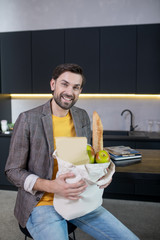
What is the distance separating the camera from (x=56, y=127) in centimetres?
148

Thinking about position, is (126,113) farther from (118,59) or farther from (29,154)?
(29,154)

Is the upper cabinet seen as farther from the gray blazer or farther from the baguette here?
the baguette

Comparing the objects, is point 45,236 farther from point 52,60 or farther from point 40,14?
point 40,14

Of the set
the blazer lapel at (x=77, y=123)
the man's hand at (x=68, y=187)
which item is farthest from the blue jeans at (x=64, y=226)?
the blazer lapel at (x=77, y=123)

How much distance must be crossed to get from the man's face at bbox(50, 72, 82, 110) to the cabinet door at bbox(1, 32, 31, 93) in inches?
90.4

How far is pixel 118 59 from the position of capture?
3322 mm

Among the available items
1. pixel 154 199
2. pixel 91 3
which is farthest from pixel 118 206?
pixel 91 3

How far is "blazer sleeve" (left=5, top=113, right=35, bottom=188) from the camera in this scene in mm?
1293

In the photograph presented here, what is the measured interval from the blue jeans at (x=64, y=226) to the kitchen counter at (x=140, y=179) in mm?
267

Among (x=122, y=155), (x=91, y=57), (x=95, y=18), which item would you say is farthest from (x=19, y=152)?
(x=95, y=18)

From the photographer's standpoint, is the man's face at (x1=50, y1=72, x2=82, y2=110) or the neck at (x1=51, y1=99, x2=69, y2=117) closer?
the man's face at (x1=50, y1=72, x2=82, y2=110)

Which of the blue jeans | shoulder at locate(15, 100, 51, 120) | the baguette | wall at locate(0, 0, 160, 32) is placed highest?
wall at locate(0, 0, 160, 32)

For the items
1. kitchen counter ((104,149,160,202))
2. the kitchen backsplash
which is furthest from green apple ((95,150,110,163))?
the kitchen backsplash

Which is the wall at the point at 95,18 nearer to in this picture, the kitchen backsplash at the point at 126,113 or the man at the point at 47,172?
the kitchen backsplash at the point at 126,113
